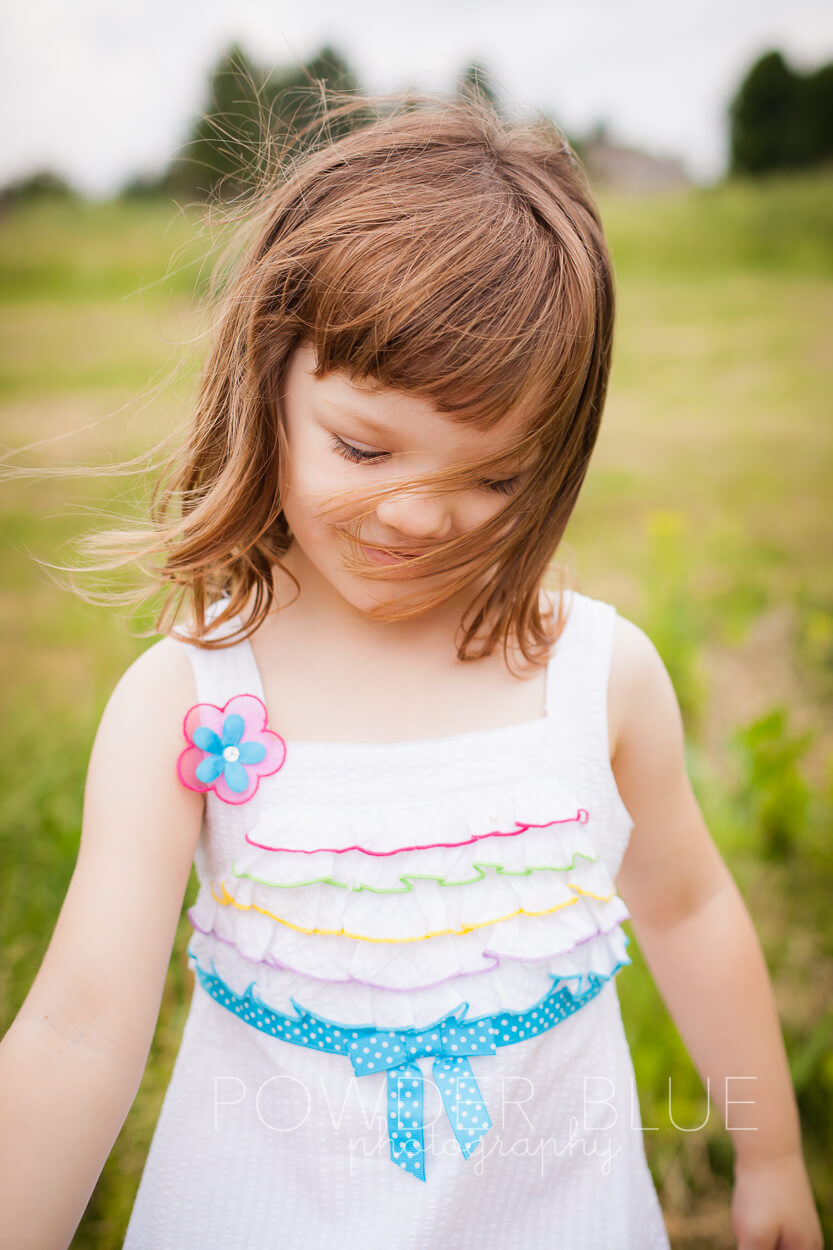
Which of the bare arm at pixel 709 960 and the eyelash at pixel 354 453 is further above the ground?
the eyelash at pixel 354 453

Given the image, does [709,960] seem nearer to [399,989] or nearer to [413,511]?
[399,989]

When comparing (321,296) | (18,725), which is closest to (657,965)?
(321,296)

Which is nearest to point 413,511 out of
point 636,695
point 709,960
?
point 636,695

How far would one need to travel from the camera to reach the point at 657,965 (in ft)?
3.16

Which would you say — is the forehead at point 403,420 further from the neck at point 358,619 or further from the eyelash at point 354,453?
the neck at point 358,619

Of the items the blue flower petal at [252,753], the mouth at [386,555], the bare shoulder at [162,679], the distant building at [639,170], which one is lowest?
the blue flower petal at [252,753]

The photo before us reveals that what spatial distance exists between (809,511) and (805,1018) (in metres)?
2.17

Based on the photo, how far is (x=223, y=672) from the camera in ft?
2.62

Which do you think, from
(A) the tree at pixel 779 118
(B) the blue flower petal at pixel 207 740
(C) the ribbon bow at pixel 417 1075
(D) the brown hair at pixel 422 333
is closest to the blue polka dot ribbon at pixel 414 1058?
(C) the ribbon bow at pixel 417 1075

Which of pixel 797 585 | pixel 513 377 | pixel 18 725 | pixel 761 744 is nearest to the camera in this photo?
pixel 513 377

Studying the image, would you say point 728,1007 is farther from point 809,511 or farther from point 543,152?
point 809,511

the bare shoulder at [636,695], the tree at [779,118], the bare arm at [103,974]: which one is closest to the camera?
the bare arm at [103,974]

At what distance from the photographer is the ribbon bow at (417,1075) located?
2.48 feet

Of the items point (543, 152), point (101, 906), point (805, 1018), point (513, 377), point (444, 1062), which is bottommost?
point (805, 1018)
